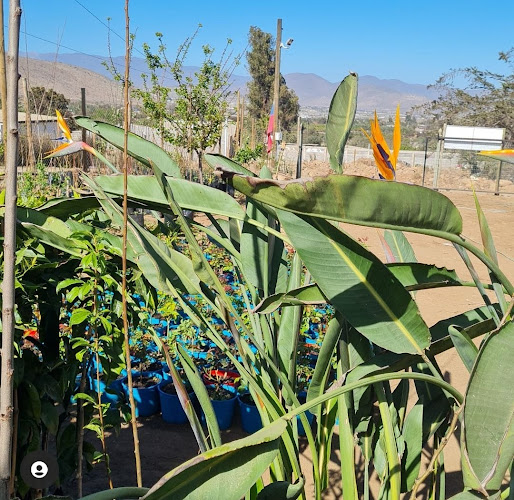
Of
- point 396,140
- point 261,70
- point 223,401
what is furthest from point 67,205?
point 261,70

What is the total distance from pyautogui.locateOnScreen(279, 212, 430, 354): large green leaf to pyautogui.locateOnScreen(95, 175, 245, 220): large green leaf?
Result: 28 centimetres

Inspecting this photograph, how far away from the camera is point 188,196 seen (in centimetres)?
142

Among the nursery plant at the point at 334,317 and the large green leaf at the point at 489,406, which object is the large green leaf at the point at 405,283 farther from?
the large green leaf at the point at 489,406

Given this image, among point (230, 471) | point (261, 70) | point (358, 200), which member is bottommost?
point (230, 471)

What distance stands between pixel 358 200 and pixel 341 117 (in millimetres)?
688

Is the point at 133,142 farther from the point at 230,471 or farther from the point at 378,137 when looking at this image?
the point at 230,471

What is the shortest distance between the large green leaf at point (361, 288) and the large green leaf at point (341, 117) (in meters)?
0.38

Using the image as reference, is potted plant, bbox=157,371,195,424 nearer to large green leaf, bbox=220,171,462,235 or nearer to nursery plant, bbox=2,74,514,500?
nursery plant, bbox=2,74,514,500

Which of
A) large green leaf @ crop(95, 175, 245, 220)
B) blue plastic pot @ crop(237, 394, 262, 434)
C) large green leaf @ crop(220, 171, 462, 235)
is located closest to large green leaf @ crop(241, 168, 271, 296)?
large green leaf @ crop(95, 175, 245, 220)

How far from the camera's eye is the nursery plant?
929 mm

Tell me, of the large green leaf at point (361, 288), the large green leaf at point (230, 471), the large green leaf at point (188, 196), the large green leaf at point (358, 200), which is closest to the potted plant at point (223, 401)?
the large green leaf at point (188, 196)

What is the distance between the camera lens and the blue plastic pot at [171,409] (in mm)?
3123

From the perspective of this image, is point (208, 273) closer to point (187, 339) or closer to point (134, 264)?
point (134, 264)

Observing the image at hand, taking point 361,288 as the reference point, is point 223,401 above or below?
below
